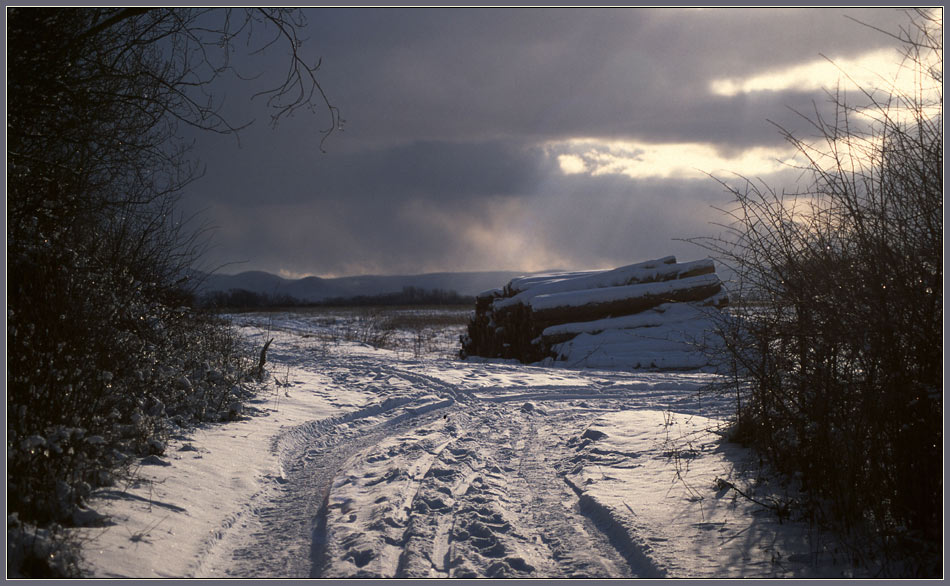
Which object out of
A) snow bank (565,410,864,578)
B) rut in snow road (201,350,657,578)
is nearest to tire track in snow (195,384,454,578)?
rut in snow road (201,350,657,578)

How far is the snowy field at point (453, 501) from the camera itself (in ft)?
12.1

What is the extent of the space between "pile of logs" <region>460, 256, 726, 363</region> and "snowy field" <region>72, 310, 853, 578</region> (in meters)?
8.40

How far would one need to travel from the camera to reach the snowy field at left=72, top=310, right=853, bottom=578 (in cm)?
367

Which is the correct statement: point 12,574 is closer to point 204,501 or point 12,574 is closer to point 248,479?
point 204,501

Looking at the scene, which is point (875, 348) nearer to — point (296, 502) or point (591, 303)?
point (296, 502)

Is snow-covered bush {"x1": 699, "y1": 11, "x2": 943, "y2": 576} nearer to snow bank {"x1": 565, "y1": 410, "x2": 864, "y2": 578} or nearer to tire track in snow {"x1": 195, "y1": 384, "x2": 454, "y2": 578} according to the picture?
snow bank {"x1": 565, "y1": 410, "x2": 864, "y2": 578}

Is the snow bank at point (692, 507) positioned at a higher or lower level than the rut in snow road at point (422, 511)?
higher

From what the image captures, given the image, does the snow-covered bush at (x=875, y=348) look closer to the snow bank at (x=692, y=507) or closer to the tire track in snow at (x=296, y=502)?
the snow bank at (x=692, y=507)

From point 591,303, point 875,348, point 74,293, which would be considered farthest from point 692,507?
point 591,303

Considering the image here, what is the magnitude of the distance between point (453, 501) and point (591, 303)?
13112 mm

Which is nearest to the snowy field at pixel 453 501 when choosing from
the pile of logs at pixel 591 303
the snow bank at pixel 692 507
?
the snow bank at pixel 692 507

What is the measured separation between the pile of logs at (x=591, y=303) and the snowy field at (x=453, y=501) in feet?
27.5

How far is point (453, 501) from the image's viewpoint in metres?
4.79

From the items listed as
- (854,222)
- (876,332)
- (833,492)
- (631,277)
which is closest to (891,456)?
(833,492)
